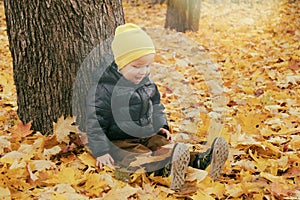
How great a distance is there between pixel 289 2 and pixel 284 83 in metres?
6.53

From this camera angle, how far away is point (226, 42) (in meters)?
7.37

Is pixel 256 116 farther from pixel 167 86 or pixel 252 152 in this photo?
pixel 167 86

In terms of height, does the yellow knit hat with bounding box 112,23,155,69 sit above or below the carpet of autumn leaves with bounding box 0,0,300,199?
above

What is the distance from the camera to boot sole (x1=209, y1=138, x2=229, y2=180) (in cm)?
243

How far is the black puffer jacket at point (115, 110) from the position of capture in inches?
102

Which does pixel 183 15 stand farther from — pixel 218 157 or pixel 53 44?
pixel 218 157

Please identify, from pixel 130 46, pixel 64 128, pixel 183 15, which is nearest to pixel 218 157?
pixel 130 46

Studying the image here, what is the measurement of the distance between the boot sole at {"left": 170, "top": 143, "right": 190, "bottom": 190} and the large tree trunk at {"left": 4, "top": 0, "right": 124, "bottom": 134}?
3.11ft

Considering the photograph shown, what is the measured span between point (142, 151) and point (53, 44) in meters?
1.00

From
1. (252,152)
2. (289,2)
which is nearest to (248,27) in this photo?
(289,2)

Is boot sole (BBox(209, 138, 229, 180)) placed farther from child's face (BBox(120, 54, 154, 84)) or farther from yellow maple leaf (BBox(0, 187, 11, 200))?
yellow maple leaf (BBox(0, 187, 11, 200))

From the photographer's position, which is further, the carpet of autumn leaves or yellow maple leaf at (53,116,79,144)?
yellow maple leaf at (53,116,79,144)

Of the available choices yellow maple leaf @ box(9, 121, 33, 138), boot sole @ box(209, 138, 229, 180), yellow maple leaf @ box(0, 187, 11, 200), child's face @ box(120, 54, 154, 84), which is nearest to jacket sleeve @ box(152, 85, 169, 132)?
child's face @ box(120, 54, 154, 84)

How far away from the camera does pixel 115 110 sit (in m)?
2.65
